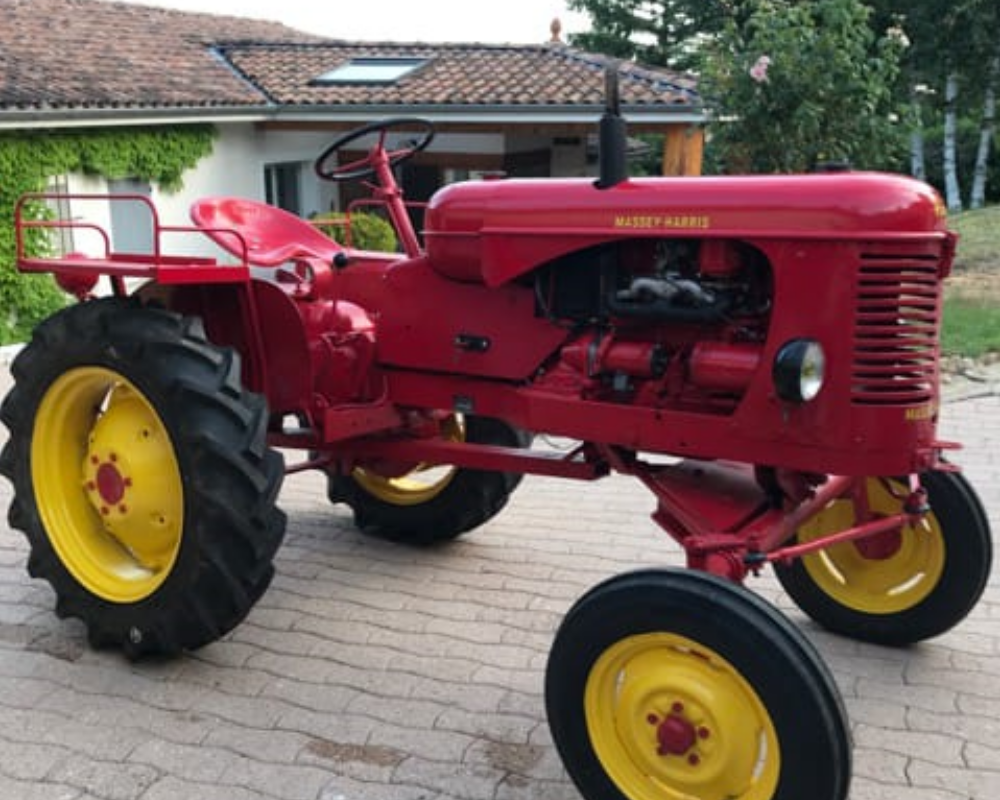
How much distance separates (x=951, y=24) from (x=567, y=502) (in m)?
20.6

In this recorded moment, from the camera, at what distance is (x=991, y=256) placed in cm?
A: 1203

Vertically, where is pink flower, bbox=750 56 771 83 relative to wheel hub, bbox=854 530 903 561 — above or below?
above

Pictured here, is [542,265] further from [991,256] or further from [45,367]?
[991,256]

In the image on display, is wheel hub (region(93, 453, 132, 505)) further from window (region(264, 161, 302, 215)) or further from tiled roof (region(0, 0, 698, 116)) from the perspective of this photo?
window (region(264, 161, 302, 215))

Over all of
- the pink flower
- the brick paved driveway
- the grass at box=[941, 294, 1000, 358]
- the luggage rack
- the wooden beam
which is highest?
the pink flower

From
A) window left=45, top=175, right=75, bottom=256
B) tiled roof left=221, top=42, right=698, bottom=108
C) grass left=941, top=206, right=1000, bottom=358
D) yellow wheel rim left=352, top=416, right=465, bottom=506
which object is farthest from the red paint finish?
tiled roof left=221, top=42, right=698, bottom=108

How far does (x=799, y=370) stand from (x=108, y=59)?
12163 mm

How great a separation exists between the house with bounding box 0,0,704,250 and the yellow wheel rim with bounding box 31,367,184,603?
7215 millimetres

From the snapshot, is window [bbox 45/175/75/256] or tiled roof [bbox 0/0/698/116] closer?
window [bbox 45/175/75/256]

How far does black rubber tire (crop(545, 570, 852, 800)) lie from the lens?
2.28 metres

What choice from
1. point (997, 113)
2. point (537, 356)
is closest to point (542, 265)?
point (537, 356)

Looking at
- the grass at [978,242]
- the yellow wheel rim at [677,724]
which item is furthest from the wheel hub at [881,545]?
the grass at [978,242]

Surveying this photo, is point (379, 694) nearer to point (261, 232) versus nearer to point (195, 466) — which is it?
point (195, 466)

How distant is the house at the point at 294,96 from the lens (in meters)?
11.6
